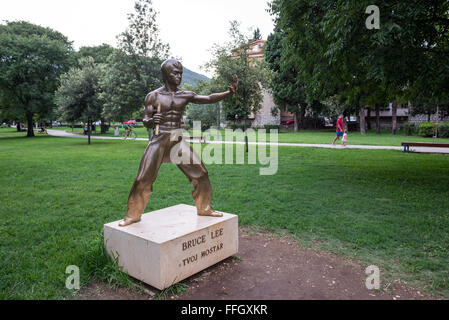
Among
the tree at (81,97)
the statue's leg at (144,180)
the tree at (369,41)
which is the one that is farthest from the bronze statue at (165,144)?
the tree at (81,97)

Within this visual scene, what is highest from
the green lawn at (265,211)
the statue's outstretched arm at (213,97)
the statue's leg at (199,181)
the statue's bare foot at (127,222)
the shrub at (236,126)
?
the shrub at (236,126)

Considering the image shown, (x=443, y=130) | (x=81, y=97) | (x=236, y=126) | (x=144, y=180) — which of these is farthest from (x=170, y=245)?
(x=236, y=126)

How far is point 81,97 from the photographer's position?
23.8 metres

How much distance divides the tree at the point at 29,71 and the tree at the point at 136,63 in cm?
1797

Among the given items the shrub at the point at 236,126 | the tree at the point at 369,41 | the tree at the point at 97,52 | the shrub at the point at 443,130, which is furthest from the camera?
the tree at the point at 97,52

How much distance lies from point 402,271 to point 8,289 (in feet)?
16.5

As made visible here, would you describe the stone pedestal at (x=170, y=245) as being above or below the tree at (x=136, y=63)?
below

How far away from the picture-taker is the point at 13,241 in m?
5.21

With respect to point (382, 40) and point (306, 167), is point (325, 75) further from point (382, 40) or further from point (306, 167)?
point (306, 167)

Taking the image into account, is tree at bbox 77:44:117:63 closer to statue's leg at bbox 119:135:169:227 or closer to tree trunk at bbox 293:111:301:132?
A: tree trunk at bbox 293:111:301:132

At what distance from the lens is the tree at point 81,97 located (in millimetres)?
23703

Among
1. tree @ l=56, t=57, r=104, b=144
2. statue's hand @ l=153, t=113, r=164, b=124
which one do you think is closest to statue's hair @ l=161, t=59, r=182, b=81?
statue's hand @ l=153, t=113, r=164, b=124

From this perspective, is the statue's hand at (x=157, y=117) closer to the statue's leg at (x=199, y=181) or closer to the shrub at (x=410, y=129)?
the statue's leg at (x=199, y=181)
